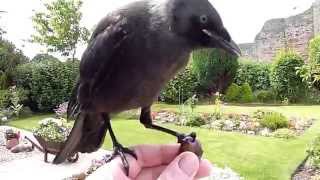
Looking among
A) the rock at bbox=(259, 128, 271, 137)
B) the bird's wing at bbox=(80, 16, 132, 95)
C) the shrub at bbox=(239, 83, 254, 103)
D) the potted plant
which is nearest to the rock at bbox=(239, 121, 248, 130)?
the rock at bbox=(259, 128, 271, 137)

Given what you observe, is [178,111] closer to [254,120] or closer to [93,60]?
[254,120]

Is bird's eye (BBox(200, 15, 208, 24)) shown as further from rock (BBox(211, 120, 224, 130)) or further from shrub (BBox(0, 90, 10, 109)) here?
shrub (BBox(0, 90, 10, 109))

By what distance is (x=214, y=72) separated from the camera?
13.3m

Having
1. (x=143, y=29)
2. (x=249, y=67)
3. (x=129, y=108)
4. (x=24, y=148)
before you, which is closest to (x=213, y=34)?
(x=143, y=29)

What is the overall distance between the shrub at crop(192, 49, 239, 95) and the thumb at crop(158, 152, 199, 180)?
38.7 feet

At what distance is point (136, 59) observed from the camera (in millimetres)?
1411

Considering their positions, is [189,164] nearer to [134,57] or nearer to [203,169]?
[203,169]

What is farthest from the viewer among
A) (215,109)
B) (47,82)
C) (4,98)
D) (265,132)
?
(47,82)

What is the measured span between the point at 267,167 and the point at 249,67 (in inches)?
305

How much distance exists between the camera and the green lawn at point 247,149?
607 cm

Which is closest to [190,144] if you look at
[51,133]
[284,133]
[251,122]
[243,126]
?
[51,133]

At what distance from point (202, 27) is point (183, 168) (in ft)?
1.41

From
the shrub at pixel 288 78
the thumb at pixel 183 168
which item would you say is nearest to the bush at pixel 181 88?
the shrub at pixel 288 78

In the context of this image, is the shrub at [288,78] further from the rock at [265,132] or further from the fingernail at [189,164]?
the fingernail at [189,164]
